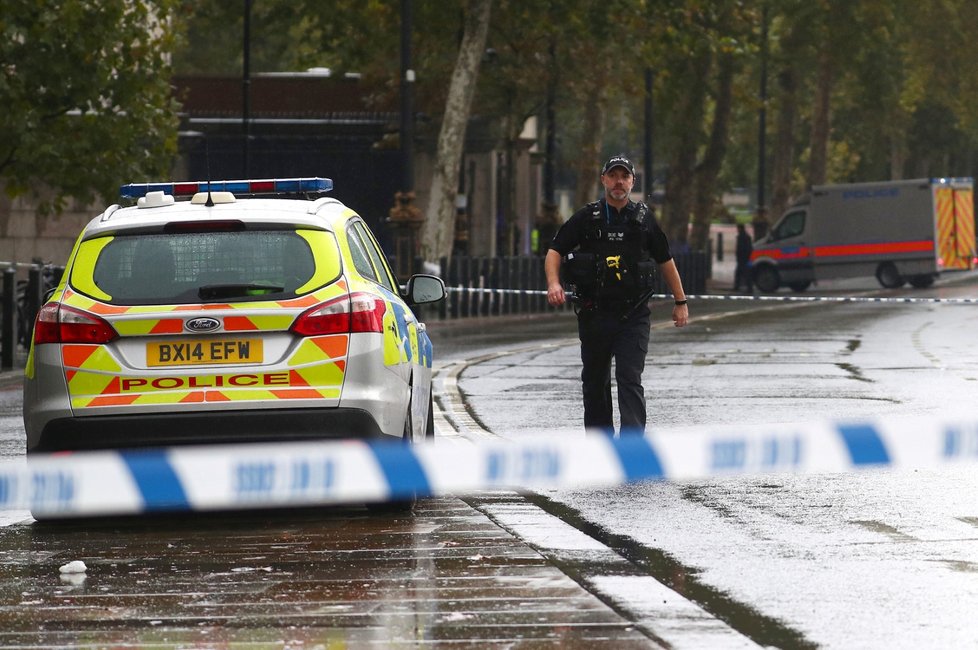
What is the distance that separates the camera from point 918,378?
17859mm

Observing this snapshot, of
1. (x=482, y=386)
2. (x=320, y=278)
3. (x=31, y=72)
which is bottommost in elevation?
(x=482, y=386)

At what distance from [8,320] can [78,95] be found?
4421 millimetres

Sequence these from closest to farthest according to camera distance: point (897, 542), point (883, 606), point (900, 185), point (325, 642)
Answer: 1. point (325, 642)
2. point (883, 606)
3. point (897, 542)
4. point (900, 185)

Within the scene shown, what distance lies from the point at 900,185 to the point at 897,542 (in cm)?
4176

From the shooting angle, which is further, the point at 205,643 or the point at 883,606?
the point at 883,606

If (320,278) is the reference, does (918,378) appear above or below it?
below

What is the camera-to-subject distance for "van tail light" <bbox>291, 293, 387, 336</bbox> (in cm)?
890

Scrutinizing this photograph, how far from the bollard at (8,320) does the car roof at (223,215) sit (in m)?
11.5

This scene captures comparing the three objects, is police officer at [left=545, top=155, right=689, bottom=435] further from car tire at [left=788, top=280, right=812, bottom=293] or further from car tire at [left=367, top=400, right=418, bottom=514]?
car tire at [left=788, top=280, right=812, bottom=293]

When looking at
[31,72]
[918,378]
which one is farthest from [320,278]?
[31,72]

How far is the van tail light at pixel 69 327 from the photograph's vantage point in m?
8.88

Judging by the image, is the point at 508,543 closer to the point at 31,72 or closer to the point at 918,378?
the point at 918,378

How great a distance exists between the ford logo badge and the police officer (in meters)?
2.56

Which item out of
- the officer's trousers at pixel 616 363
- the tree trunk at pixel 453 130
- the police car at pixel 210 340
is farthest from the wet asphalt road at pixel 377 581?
the tree trunk at pixel 453 130
